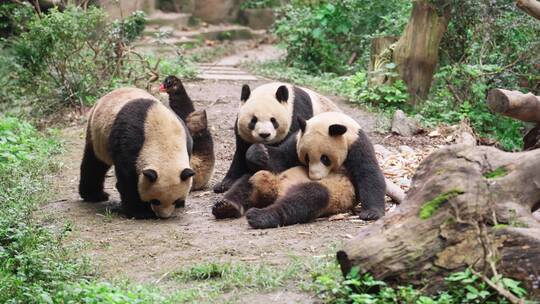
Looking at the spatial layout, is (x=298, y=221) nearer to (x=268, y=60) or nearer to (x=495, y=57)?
(x=495, y=57)

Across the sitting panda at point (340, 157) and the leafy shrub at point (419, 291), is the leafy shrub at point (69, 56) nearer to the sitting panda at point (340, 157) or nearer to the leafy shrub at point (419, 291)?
the sitting panda at point (340, 157)

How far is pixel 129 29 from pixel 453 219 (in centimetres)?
926

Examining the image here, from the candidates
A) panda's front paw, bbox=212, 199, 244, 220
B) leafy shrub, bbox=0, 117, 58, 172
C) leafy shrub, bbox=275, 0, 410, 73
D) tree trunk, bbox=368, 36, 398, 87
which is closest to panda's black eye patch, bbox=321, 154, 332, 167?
panda's front paw, bbox=212, 199, 244, 220

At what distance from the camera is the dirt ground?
Result: 5.66 metres

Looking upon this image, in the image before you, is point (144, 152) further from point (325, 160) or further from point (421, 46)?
point (421, 46)

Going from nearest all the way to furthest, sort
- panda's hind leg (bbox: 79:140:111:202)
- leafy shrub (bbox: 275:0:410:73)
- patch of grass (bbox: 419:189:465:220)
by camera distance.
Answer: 1. patch of grass (bbox: 419:189:465:220)
2. panda's hind leg (bbox: 79:140:111:202)
3. leafy shrub (bbox: 275:0:410:73)

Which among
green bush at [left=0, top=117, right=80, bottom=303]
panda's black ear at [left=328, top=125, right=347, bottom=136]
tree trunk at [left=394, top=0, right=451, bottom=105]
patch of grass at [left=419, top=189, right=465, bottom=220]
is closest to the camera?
patch of grass at [left=419, top=189, right=465, bottom=220]

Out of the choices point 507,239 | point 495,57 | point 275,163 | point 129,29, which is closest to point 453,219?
point 507,239

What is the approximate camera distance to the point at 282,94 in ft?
25.5

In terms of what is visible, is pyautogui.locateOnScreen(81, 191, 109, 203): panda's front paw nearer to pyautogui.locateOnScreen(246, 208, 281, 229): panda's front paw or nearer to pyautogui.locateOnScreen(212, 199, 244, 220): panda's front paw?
pyautogui.locateOnScreen(212, 199, 244, 220): panda's front paw

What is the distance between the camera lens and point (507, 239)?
4375mm

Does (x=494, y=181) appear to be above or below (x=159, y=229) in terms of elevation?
above

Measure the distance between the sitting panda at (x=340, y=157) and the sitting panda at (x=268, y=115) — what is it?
0.65m

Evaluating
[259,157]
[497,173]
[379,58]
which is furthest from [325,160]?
[379,58]
